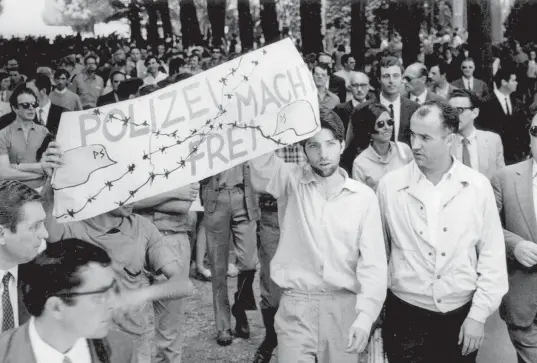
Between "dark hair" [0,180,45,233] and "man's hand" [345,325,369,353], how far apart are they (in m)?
1.60

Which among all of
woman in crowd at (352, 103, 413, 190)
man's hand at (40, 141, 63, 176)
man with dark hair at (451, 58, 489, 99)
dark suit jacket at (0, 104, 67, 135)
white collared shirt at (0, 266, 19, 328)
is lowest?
man with dark hair at (451, 58, 489, 99)

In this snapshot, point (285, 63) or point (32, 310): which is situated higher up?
point (285, 63)

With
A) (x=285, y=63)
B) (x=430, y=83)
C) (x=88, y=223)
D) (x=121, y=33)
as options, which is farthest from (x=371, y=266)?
(x=121, y=33)

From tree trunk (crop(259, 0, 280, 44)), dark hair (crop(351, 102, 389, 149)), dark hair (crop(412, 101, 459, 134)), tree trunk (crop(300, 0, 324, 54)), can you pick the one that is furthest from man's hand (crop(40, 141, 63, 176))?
tree trunk (crop(300, 0, 324, 54))

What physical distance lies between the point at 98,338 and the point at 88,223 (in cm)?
164

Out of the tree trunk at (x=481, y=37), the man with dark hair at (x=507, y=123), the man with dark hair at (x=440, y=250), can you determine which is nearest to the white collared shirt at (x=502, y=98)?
the man with dark hair at (x=507, y=123)

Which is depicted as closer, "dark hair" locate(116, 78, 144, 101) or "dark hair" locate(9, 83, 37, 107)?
"dark hair" locate(9, 83, 37, 107)

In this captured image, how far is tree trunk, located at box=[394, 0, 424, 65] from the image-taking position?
19.7 m

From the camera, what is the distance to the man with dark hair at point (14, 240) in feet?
11.2

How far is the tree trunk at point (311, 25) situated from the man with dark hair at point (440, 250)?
59.2 ft

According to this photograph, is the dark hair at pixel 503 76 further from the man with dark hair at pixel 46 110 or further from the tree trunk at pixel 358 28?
the tree trunk at pixel 358 28

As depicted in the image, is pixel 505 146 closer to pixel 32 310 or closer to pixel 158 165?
pixel 158 165

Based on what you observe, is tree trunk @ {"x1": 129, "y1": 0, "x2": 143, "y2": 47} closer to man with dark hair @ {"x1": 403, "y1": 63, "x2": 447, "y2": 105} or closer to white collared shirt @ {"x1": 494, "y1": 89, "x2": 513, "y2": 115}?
white collared shirt @ {"x1": 494, "y1": 89, "x2": 513, "y2": 115}

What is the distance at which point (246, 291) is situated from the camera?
6.74m
